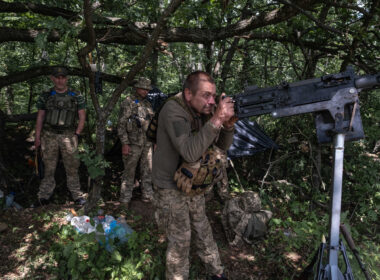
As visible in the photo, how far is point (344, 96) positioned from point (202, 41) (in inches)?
97.1

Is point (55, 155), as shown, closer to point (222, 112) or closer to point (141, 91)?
point (141, 91)

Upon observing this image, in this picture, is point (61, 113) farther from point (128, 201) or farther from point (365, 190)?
point (365, 190)

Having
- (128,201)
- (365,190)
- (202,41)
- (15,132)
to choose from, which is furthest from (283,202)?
(15,132)

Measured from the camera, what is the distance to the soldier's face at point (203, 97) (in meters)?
2.06

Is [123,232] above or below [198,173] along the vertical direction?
below

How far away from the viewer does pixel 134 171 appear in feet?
14.4

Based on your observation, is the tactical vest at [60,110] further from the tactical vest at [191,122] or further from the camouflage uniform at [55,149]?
the tactical vest at [191,122]

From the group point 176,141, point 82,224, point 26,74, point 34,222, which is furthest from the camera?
point 26,74

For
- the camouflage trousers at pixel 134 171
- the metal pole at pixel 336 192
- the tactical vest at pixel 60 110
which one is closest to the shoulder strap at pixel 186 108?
the metal pole at pixel 336 192

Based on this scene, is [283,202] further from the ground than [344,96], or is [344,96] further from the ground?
[344,96]

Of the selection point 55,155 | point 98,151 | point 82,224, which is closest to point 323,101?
point 98,151

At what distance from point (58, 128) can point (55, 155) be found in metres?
0.42

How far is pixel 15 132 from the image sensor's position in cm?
563

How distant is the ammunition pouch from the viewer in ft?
6.89
